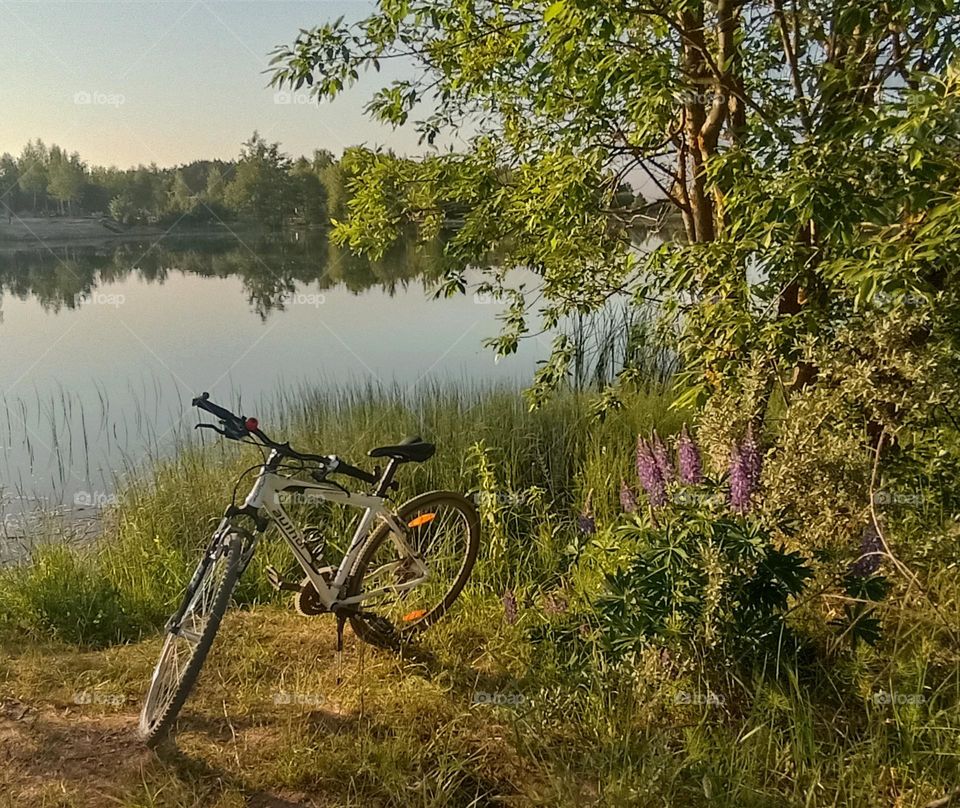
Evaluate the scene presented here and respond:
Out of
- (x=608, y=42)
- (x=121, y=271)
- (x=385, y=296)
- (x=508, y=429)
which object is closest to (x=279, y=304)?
(x=385, y=296)

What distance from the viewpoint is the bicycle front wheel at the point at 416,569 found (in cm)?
264

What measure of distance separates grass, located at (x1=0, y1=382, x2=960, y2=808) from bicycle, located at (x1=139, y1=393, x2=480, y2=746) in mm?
131

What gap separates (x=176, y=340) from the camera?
25.1 ft

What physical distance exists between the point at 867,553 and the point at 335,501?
1657 mm

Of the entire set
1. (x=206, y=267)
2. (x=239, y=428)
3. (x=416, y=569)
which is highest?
(x=206, y=267)

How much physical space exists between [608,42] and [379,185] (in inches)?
57.8
